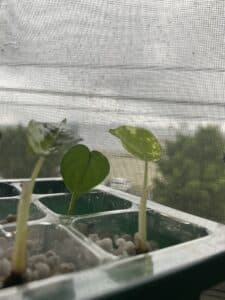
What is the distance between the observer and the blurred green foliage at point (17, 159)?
745 mm

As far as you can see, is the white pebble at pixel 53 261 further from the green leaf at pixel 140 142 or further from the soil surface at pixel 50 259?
the green leaf at pixel 140 142

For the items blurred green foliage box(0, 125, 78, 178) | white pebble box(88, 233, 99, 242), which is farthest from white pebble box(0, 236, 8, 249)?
blurred green foliage box(0, 125, 78, 178)

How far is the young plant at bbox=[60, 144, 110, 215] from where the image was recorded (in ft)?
1.54

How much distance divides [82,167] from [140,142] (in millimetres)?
103

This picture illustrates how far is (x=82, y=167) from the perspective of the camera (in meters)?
0.47

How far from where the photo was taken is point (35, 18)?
28.4 inches

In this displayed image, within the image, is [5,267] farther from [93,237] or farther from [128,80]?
[128,80]

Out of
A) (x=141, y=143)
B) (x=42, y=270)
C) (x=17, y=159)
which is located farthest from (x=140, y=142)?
(x=17, y=159)

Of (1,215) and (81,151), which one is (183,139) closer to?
(81,151)

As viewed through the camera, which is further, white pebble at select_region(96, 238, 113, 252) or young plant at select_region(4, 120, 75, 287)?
white pebble at select_region(96, 238, 113, 252)

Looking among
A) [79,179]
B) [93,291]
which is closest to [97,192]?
[79,179]

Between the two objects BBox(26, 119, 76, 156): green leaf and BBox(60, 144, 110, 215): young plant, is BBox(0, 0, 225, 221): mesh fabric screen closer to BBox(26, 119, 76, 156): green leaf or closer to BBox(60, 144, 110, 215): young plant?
BBox(60, 144, 110, 215): young plant

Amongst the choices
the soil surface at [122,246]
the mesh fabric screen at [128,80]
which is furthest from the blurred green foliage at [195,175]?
the soil surface at [122,246]

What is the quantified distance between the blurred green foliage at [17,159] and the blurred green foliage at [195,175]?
264 millimetres
